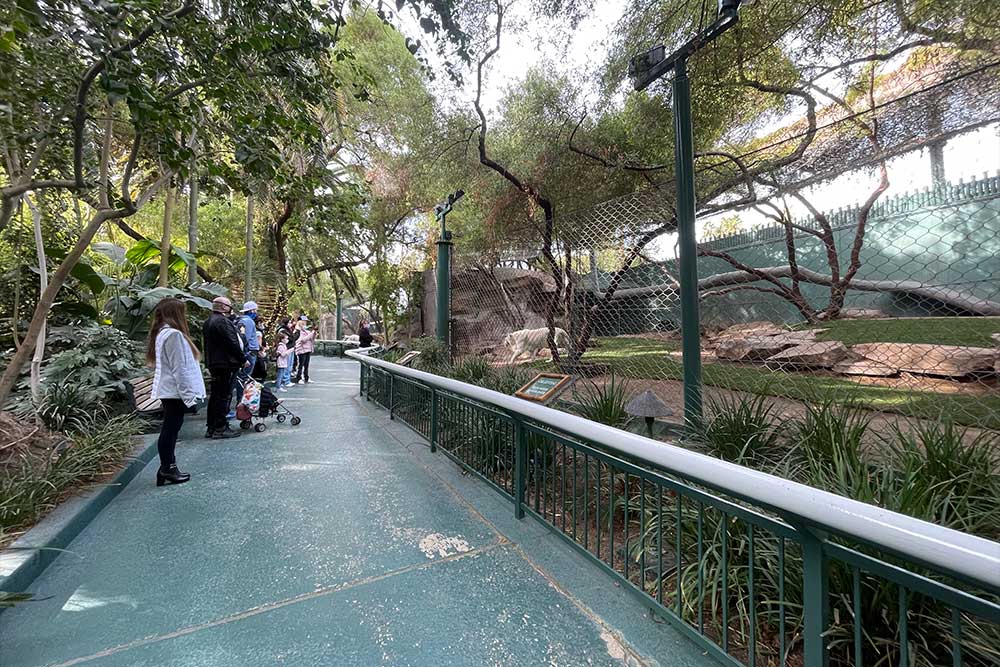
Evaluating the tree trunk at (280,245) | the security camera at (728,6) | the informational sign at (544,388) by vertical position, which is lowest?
the informational sign at (544,388)

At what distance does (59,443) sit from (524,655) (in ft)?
13.5

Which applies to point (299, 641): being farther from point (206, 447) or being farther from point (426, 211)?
point (426, 211)

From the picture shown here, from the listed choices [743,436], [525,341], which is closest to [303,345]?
[525,341]

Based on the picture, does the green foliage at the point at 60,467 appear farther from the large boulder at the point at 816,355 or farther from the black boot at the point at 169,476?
the large boulder at the point at 816,355

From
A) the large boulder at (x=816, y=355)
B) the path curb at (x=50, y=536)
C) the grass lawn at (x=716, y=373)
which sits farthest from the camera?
the large boulder at (x=816, y=355)

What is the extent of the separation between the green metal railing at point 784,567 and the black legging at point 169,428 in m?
2.59

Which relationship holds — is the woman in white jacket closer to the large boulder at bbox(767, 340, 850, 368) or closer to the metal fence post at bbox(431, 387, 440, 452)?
the metal fence post at bbox(431, 387, 440, 452)

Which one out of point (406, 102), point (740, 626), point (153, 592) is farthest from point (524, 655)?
point (406, 102)

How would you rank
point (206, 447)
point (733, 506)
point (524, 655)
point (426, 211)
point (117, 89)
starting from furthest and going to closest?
point (426, 211), point (206, 447), point (117, 89), point (524, 655), point (733, 506)

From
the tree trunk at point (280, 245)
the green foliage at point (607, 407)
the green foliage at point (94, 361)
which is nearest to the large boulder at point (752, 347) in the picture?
the green foliage at point (607, 407)

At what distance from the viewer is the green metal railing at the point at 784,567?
90 cm

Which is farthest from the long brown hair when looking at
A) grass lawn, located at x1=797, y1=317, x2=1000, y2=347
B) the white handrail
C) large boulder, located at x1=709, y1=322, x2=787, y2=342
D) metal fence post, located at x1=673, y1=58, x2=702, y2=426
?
large boulder, located at x1=709, y1=322, x2=787, y2=342

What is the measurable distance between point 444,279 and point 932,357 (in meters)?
5.73

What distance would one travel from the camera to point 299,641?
1690 millimetres
